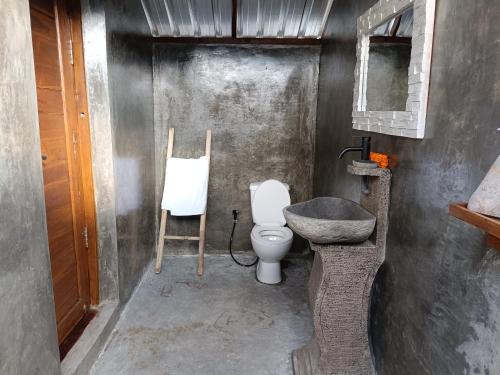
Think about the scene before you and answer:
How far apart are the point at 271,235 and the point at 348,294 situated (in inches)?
56.9

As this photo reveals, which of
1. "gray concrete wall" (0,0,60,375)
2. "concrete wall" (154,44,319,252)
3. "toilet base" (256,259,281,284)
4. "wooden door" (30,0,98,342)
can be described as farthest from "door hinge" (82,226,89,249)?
"toilet base" (256,259,281,284)

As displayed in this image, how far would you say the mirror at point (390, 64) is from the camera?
5.51ft

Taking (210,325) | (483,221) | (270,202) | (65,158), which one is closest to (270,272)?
(270,202)

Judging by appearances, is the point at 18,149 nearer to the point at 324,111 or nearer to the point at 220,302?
the point at 220,302

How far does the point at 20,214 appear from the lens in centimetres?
135

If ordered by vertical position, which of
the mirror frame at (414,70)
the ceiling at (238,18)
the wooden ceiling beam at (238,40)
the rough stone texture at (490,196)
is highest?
the ceiling at (238,18)

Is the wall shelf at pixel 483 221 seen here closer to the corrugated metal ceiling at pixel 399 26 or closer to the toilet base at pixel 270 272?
the corrugated metal ceiling at pixel 399 26

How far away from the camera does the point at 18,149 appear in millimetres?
1331

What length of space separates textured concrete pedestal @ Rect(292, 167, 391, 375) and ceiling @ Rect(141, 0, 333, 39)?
1886mm

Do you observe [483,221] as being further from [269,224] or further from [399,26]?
[269,224]

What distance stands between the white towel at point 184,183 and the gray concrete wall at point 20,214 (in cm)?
177

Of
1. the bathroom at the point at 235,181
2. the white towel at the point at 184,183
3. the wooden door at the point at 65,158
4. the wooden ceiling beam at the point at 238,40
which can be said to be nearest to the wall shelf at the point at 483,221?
the bathroom at the point at 235,181

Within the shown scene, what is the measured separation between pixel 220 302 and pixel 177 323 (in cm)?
41

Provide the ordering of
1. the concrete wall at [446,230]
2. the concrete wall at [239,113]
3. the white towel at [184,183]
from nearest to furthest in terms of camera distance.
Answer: the concrete wall at [446,230]
the white towel at [184,183]
the concrete wall at [239,113]
